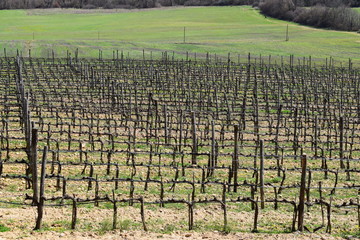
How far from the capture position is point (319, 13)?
3132 inches

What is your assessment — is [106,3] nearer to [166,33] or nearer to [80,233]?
[166,33]

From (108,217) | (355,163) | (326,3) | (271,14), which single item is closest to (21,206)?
(108,217)

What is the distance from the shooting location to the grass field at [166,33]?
56344 mm

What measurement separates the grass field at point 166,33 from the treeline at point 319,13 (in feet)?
7.44

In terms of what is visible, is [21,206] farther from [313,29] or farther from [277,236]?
[313,29]

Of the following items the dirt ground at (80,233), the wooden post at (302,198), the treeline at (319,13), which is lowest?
the dirt ground at (80,233)

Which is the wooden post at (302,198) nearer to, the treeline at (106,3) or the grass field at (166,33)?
the grass field at (166,33)

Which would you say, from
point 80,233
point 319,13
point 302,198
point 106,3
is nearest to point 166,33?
point 319,13

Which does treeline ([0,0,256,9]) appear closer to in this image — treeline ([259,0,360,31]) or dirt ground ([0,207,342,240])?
treeline ([259,0,360,31])

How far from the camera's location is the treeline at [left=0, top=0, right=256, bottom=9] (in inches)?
4136

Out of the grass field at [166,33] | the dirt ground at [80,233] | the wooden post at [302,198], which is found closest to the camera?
the dirt ground at [80,233]

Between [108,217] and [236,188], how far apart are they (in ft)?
12.1

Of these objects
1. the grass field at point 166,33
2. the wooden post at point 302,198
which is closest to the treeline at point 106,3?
the grass field at point 166,33

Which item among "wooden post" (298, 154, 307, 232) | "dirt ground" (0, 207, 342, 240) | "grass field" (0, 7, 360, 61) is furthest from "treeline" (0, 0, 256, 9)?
"dirt ground" (0, 207, 342, 240)
